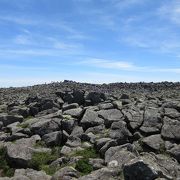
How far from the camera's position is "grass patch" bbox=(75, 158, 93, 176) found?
83.3 feet

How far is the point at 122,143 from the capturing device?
1155 inches

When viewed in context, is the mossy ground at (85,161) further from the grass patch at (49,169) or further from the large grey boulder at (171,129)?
the large grey boulder at (171,129)

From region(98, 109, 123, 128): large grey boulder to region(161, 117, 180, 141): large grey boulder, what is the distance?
4114mm

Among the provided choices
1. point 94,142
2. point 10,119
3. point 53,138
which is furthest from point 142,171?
point 10,119

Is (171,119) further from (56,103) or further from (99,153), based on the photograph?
(56,103)

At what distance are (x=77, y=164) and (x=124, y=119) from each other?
8.16 meters

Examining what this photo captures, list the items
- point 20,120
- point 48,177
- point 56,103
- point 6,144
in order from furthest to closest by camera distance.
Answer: point 56,103 → point 20,120 → point 6,144 → point 48,177

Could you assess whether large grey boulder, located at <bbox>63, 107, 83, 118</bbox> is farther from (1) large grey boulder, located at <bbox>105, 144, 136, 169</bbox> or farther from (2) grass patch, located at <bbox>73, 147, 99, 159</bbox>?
(1) large grey boulder, located at <bbox>105, 144, 136, 169</bbox>

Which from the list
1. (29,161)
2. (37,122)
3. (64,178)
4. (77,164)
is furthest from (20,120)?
(64,178)

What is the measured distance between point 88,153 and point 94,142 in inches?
65.4

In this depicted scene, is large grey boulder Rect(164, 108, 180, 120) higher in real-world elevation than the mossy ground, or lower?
higher

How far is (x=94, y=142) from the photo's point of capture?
97.9 feet

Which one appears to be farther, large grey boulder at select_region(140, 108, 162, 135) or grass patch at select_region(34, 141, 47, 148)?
grass patch at select_region(34, 141, 47, 148)

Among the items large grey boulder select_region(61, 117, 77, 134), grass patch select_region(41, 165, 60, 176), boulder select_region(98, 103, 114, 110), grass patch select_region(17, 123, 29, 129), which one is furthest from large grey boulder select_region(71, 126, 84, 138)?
grass patch select_region(41, 165, 60, 176)
